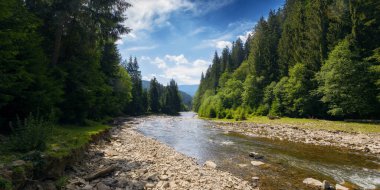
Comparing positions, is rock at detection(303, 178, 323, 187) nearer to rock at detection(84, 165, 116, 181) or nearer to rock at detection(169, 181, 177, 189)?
rock at detection(169, 181, 177, 189)

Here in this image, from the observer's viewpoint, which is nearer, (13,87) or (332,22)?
(13,87)

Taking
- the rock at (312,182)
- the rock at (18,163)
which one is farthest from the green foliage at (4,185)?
the rock at (312,182)

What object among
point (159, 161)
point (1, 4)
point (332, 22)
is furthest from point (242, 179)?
point (332, 22)

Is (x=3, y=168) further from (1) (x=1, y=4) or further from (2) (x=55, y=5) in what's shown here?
(2) (x=55, y=5)

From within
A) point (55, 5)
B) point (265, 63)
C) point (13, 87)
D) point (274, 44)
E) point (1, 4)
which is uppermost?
point (274, 44)

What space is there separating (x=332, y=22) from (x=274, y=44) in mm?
23095

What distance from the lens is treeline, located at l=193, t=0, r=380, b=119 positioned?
33031 mm

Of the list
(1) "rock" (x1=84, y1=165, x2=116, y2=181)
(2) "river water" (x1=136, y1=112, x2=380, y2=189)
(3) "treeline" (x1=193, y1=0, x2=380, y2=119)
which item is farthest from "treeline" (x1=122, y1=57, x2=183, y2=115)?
(1) "rock" (x1=84, y1=165, x2=116, y2=181)

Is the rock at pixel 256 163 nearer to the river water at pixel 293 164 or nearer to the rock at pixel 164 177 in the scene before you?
the river water at pixel 293 164

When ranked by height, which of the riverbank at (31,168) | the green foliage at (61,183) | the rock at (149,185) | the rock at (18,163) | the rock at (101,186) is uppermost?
the rock at (18,163)

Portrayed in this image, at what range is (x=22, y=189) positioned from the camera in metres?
6.78

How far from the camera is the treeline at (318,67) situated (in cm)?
3303

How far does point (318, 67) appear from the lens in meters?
44.7

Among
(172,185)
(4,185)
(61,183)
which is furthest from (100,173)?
(4,185)
